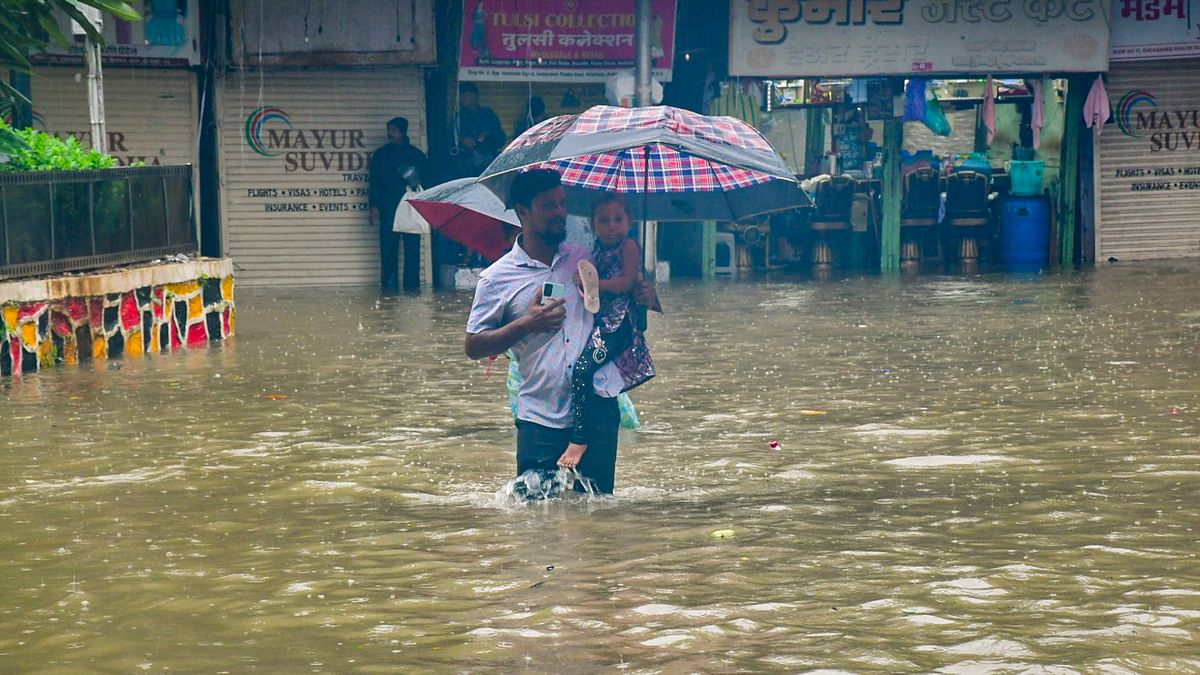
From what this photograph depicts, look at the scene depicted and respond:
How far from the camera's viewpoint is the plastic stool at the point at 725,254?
2248 cm

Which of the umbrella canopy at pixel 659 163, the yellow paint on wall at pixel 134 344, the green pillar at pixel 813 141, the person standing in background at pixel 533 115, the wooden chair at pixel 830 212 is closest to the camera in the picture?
the umbrella canopy at pixel 659 163

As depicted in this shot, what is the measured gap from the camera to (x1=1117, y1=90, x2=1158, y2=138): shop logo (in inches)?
887

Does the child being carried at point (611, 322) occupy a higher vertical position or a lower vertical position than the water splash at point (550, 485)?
higher

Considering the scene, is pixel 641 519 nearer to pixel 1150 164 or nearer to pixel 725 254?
pixel 725 254

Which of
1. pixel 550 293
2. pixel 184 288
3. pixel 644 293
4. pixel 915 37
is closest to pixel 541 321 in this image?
pixel 550 293

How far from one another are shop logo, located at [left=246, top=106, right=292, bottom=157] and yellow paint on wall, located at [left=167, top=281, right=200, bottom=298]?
21.6 feet

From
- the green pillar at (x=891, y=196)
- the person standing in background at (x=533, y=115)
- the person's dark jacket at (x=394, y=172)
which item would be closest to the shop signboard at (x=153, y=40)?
the person's dark jacket at (x=394, y=172)

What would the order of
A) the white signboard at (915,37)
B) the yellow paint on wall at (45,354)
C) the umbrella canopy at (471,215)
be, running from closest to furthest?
the umbrella canopy at (471,215) → the yellow paint on wall at (45,354) → the white signboard at (915,37)

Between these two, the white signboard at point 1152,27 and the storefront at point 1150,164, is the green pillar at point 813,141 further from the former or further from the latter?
the white signboard at point 1152,27

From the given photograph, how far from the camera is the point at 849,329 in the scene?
1489cm

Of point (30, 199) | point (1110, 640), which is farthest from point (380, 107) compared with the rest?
point (1110, 640)

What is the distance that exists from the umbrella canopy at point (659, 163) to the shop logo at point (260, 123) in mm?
12975

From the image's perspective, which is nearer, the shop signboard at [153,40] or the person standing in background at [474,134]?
the shop signboard at [153,40]

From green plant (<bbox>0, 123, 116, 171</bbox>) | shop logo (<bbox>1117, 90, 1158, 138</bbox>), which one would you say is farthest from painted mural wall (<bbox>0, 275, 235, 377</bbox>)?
shop logo (<bbox>1117, 90, 1158, 138</bbox>)
